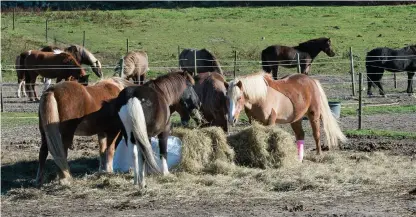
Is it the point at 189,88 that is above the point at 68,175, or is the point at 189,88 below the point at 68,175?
above

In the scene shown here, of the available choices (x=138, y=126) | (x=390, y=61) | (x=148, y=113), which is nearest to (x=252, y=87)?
(x=148, y=113)

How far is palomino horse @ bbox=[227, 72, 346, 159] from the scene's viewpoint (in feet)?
36.9

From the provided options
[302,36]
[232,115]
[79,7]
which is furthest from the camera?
[79,7]

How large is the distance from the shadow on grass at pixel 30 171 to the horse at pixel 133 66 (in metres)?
10.1

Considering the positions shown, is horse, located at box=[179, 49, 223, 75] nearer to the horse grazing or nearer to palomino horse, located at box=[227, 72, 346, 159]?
palomino horse, located at box=[227, 72, 346, 159]

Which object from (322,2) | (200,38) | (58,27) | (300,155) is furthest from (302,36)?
(300,155)

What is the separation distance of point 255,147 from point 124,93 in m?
2.13

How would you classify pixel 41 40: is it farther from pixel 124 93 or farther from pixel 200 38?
pixel 124 93

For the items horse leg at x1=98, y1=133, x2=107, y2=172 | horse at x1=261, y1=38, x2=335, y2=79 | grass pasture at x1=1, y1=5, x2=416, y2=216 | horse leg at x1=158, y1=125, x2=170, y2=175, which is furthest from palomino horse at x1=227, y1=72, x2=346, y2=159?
horse at x1=261, y1=38, x2=335, y2=79

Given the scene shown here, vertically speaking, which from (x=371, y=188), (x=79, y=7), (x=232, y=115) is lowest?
(x=371, y=188)

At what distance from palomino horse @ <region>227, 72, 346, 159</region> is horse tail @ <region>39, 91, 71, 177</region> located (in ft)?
8.15

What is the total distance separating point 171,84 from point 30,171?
2.42m

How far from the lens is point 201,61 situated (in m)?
24.7

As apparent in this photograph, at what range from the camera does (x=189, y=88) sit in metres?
11.2
